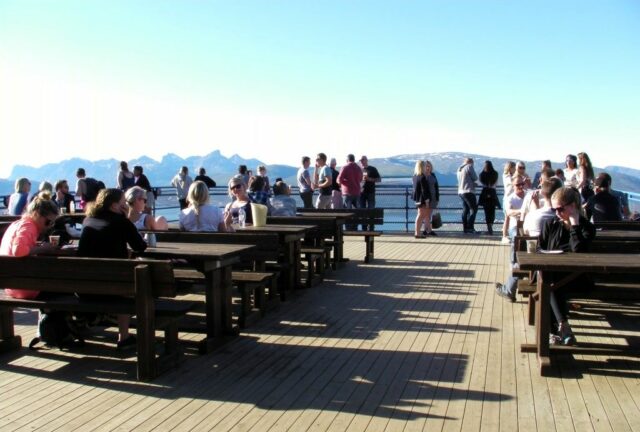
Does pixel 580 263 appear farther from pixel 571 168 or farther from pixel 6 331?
pixel 571 168

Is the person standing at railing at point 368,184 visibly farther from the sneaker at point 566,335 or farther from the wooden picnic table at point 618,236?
the sneaker at point 566,335

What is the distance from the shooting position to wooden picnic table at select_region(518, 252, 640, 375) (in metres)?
4.49

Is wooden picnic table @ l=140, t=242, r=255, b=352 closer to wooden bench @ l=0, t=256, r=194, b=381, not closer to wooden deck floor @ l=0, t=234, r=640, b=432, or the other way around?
wooden deck floor @ l=0, t=234, r=640, b=432

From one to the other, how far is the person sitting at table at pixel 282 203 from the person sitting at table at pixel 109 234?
166 inches

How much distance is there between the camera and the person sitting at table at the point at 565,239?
507 cm

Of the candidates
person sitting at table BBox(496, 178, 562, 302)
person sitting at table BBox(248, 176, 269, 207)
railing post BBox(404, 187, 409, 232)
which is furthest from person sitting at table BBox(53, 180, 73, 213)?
person sitting at table BBox(496, 178, 562, 302)

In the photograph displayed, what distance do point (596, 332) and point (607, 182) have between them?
2842 mm

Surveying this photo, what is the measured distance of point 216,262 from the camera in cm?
547

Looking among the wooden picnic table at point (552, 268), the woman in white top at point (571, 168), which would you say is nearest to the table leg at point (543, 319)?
the wooden picnic table at point (552, 268)

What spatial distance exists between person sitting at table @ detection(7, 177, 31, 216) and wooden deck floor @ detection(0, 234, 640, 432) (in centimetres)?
412

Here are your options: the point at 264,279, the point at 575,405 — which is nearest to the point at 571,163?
the point at 264,279

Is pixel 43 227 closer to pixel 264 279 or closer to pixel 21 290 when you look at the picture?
pixel 21 290

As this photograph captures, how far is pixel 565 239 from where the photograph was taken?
5375mm

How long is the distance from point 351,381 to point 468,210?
1136cm
